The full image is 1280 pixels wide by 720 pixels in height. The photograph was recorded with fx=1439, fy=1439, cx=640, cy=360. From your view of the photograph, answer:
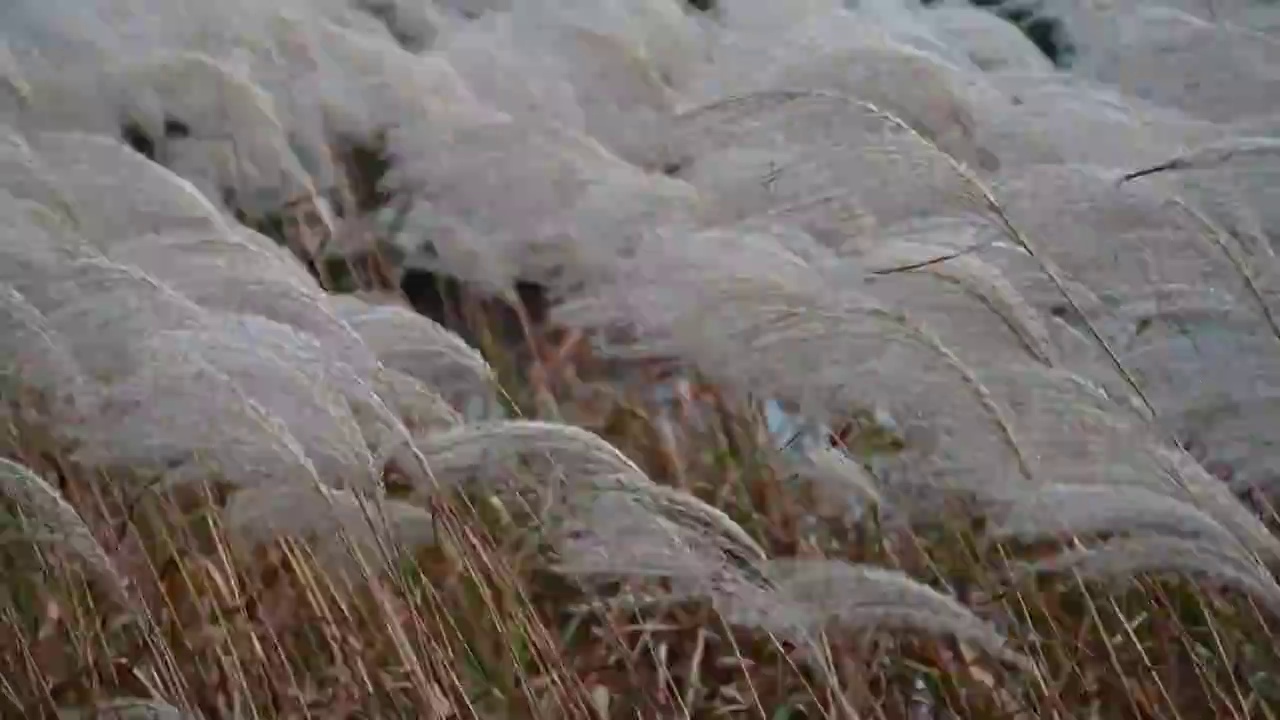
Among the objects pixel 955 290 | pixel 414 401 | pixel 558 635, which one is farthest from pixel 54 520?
pixel 955 290

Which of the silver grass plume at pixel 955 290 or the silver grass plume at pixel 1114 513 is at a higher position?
the silver grass plume at pixel 955 290

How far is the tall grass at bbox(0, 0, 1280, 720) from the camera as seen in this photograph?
0.90 meters

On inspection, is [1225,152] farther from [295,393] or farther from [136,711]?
[136,711]

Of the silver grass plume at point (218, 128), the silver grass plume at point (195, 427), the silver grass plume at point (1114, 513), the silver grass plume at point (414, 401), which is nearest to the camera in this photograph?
the silver grass plume at point (1114, 513)

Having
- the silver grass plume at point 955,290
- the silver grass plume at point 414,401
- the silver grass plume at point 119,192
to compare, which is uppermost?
the silver grass plume at point 955,290

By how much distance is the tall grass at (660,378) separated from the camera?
896 mm

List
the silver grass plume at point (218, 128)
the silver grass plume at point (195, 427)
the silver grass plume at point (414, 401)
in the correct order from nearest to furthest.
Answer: the silver grass plume at point (195, 427) → the silver grass plume at point (414, 401) → the silver grass plume at point (218, 128)

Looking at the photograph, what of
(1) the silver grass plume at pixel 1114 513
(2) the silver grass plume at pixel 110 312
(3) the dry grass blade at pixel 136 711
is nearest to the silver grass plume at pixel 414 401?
(2) the silver grass plume at pixel 110 312

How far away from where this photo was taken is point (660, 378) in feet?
4.10

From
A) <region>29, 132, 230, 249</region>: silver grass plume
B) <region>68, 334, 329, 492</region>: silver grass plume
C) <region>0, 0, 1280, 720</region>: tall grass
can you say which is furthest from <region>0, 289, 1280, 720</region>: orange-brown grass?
<region>29, 132, 230, 249</region>: silver grass plume

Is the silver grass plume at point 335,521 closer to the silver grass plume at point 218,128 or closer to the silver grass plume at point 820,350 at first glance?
the silver grass plume at point 820,350

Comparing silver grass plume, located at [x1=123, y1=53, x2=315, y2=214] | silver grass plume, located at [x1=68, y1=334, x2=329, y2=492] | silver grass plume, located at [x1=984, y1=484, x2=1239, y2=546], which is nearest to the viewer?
silver grass plume, located at [x1=984, y1=484, x2=1239, y2=546]

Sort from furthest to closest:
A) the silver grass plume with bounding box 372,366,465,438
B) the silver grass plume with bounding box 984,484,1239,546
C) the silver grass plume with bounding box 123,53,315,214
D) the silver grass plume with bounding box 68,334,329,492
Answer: the silver grass plume with bounding box 123,53,315,214
the silver grass plume with bounding box 372,366,465,438
the silver grass plume with bounding box 68,334,329,492
the silver grass plume with bounding box 984,484,1239,546

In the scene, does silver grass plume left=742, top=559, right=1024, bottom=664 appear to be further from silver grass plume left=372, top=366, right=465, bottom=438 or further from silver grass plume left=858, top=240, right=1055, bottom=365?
silver grass plume left=372, top=366, right=465, bottom=438
